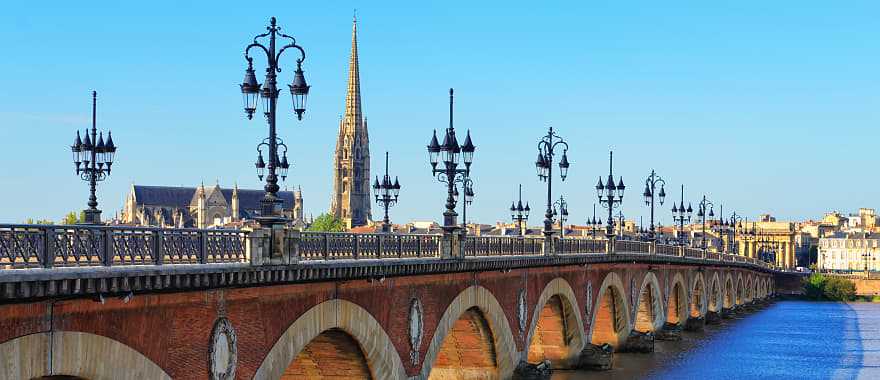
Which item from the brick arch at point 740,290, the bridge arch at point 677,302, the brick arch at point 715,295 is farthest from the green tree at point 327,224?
the bridge arch at point 677,302

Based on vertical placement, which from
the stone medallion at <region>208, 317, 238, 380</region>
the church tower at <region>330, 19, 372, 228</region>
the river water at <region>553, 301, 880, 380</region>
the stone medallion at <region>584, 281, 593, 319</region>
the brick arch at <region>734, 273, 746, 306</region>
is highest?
the church tower at <region>330, 19, 372, 228</region>

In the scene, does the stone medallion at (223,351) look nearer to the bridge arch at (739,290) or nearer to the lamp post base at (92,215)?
the lamp post base at (92,215)

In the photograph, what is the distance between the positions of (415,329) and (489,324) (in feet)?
27.0

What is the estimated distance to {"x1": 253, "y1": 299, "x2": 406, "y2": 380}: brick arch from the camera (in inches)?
956

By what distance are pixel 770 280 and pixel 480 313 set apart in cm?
12383

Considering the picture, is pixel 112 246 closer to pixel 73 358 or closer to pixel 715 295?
pixel 73 358

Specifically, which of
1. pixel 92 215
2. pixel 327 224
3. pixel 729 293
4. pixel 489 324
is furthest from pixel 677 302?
pixel 327 224

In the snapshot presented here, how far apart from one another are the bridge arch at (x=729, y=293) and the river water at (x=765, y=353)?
28.9 ft

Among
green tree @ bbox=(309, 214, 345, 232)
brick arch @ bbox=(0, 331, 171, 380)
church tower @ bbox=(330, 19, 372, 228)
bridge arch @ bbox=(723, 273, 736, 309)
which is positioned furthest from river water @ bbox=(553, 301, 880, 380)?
church tower @ bbox=(330, 19, 372, 228)

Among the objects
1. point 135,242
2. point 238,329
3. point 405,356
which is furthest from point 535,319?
point 135,242

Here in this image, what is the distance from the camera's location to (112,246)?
716 inches

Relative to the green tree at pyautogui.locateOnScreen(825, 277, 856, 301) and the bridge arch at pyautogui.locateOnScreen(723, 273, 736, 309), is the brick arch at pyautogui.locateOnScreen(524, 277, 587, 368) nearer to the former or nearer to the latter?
the bridge arch at pyautogui.locateOnScreen(723, 273, 736, 309)

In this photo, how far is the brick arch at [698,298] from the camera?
3621 inches

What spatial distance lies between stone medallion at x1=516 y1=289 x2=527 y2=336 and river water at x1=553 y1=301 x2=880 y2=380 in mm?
7537
